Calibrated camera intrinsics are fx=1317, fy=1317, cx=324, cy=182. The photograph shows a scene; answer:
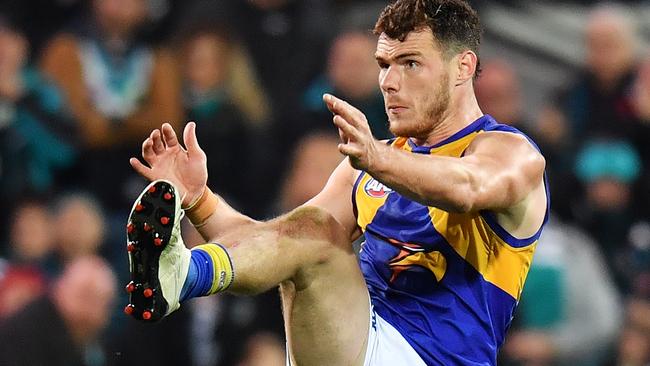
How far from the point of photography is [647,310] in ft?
23.6

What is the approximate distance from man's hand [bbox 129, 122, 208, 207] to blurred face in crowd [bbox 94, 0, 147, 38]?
3.47 meters

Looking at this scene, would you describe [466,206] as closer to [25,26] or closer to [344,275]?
[344,275]

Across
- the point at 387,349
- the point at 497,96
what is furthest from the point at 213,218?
the point at 497,96

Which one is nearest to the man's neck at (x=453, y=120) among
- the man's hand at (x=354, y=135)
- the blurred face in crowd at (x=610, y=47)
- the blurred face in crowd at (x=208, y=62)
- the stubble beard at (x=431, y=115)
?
the stubble beard at (x=431, y=115)

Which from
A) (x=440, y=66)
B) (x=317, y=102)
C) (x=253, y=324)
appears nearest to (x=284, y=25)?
(x=317, y=102)

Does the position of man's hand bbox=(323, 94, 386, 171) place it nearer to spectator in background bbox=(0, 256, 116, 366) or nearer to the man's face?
the man's face

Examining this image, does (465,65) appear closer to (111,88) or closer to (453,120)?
(453,120)

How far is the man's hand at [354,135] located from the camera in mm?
3629

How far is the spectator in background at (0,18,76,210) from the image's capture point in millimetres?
7488

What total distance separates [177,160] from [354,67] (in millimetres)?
3008

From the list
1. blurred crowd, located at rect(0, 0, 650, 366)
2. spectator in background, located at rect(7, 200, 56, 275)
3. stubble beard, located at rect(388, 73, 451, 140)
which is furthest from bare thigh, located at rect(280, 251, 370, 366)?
spectator in background, located at rect(7, 200, 56, 275)

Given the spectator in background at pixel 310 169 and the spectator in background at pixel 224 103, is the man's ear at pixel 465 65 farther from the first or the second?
the spectator in background at pixel 224 103

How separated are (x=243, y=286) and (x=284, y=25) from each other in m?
3.96

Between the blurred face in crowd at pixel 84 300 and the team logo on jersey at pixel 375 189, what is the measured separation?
2.71 m
